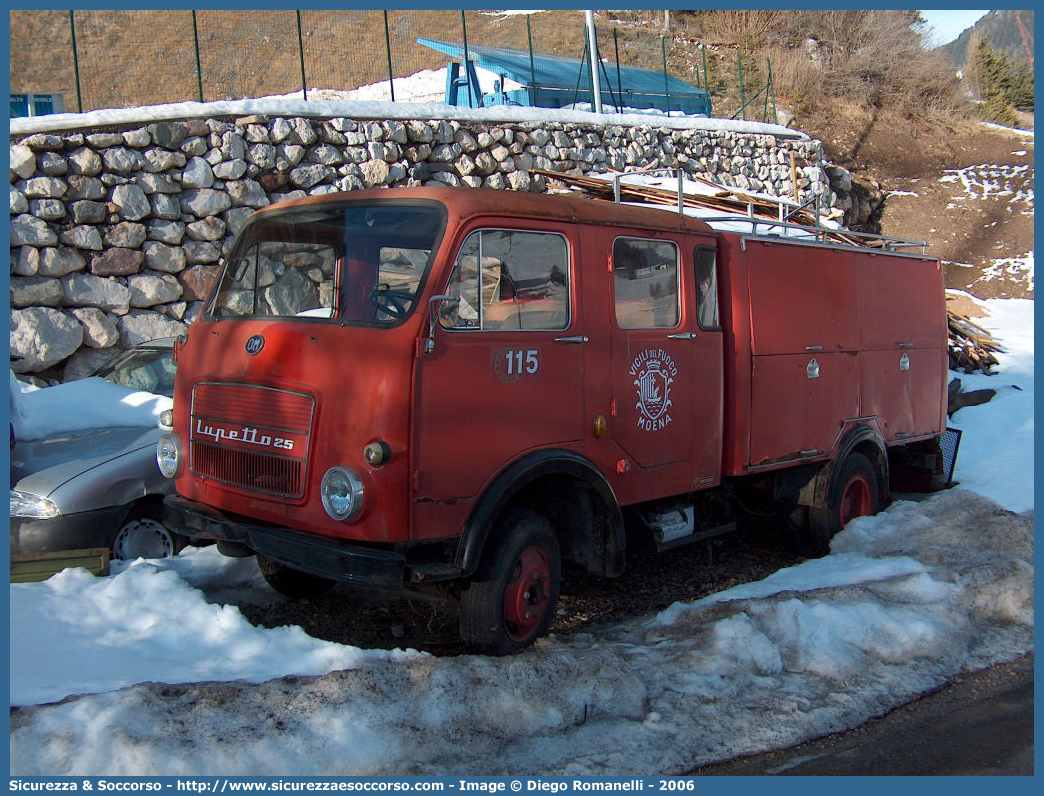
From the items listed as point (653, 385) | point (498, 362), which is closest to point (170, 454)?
point (498, 362)

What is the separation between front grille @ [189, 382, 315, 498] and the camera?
425cm

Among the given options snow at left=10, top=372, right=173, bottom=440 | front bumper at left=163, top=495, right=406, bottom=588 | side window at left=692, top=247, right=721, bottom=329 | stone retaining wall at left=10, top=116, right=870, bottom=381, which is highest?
stone retaining wall at left=10, top=116, right=870, bottom=381

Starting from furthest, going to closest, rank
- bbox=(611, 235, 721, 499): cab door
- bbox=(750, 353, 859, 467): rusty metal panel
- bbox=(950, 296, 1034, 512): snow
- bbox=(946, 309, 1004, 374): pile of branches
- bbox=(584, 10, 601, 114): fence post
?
bbox=(584, 10, 601, 114): fence post → bbox=(946, 309, 1004, 374): pile of branches → bbox=(950, 296, 1034, 512): snow → bbox=(750, 353, 859, 467): rusty metal panel → bbox=(611, 235, 721, 499): cab door

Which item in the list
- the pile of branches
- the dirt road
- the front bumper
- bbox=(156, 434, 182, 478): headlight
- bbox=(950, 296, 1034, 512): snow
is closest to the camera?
the dirt road

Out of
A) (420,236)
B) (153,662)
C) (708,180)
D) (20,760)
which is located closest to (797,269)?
(420,236)

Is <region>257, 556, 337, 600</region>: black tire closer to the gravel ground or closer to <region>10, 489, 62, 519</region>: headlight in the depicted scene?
the gravel ground

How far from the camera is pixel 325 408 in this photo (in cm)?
416

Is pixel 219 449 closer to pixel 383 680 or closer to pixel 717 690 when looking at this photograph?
pixel 383 680

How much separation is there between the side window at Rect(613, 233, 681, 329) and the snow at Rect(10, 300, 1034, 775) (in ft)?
5.79

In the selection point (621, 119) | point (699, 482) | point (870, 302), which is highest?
point (621, 119)

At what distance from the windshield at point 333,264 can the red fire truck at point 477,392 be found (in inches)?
0.5

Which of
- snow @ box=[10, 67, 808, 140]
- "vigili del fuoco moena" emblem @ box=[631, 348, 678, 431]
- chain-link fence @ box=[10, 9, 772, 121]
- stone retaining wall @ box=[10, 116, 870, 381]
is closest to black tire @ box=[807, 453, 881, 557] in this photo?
"vigili del fuoco moena" emblem @ box=[631, 348, 678, 431]

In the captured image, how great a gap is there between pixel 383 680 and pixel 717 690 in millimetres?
1609

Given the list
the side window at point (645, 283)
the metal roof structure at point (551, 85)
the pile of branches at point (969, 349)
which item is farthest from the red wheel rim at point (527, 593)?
the metal roof structure at point (551, 85)
